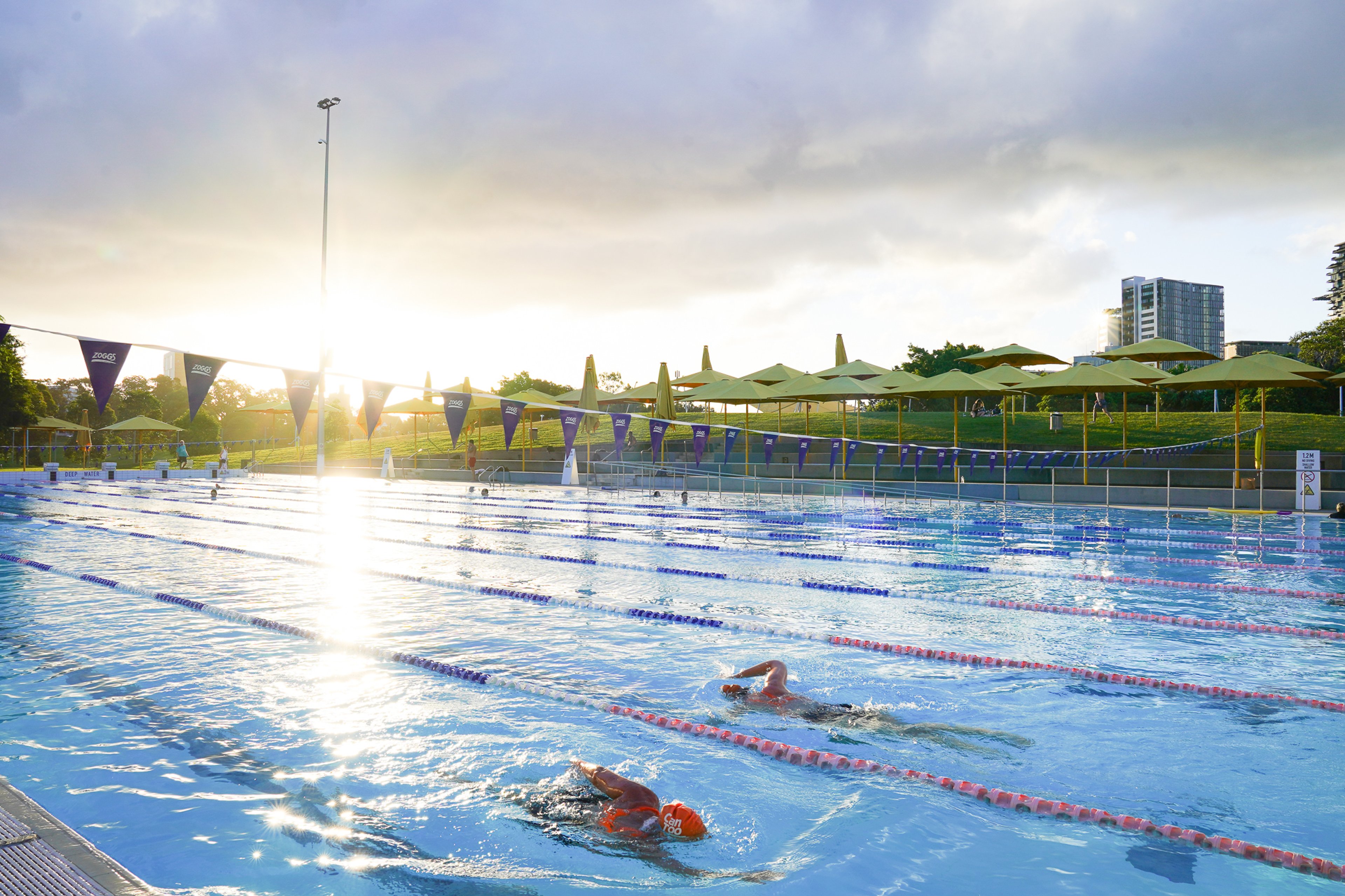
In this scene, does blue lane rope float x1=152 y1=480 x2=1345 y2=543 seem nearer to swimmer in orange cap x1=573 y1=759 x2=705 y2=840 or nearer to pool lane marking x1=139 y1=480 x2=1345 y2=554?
pool lane marking x1=139 y1=480 x2=1345 y2=554

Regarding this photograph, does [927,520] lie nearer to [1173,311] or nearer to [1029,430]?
[1029,430]

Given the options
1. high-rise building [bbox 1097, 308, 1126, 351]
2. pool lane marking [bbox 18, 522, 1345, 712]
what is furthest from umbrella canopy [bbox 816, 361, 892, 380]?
high-rise building [bbox 1097, 308, 1126, 351]

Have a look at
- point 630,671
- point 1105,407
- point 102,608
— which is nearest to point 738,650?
point 630,671

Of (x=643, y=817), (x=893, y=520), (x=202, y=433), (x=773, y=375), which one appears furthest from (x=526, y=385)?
(x=643, y=817)

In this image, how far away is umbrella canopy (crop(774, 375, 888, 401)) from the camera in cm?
2430

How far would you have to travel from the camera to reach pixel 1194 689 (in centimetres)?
568

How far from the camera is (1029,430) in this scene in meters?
29.5

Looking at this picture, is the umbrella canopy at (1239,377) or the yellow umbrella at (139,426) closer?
the umbrella canopy at (1239,377)

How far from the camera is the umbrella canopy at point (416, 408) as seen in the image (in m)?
32.8

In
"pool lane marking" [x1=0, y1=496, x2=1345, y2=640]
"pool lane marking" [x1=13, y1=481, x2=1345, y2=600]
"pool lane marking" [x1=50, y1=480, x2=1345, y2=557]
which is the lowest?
"pool lane marking" [x1=0, y1=496, x2=1345, y2=640]

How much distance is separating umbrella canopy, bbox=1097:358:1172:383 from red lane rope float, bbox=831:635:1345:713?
54.0 feet

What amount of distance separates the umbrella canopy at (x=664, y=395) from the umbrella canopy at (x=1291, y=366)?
16.8 m

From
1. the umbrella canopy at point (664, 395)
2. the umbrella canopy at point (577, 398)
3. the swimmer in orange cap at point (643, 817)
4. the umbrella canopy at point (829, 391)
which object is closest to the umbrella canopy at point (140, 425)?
the umbrella canopy at point (577, 398)

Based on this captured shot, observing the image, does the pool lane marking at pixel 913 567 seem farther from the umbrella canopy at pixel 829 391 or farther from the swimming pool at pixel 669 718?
the umbrella canopy at pixel 829 391
